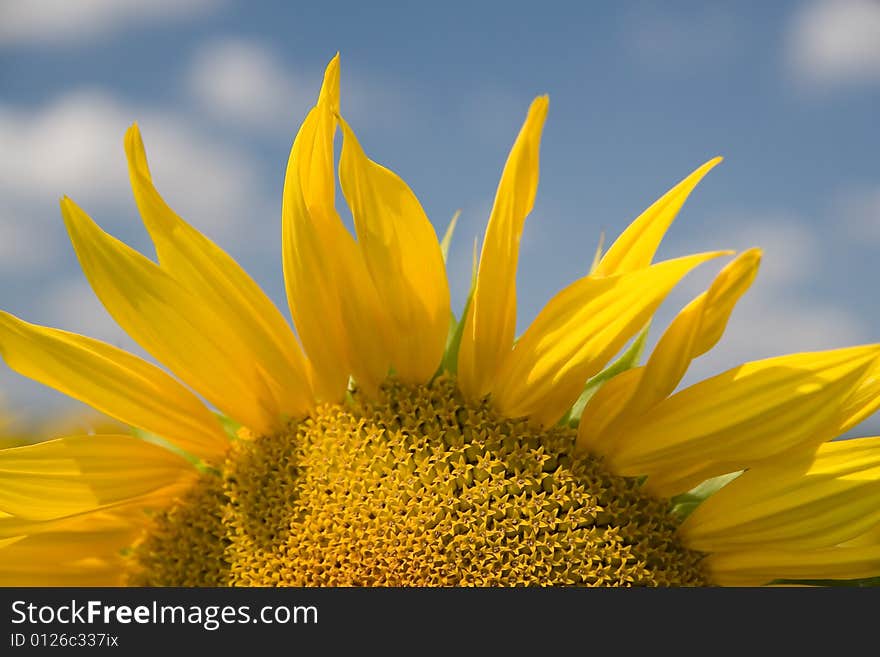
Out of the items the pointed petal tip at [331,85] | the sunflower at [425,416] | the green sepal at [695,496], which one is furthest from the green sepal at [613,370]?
the pointed petal tip at [331,85]

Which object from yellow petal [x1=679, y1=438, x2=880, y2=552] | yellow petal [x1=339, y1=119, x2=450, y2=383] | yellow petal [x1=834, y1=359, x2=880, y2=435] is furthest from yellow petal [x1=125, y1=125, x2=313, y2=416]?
yellow petal [x1=834, y1=359, x2=880, y2=435]

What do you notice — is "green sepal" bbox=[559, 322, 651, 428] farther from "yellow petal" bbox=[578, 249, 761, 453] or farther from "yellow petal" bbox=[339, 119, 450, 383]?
"yellow petal" bbox=[339, 119, 450, 383]

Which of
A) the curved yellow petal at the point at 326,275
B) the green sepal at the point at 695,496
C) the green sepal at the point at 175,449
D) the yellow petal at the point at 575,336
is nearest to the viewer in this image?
the yellow petal at the point at 575,336

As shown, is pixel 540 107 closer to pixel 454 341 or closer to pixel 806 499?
pixel 454 341

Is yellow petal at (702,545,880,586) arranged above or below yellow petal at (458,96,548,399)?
below

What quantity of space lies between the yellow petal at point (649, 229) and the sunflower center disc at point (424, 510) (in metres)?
0.36

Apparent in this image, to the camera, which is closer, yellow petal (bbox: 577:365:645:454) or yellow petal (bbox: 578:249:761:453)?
yellow petal (bbox: 578:249:761:453)

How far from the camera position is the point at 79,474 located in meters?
1.96

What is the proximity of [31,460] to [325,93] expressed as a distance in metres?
0.96

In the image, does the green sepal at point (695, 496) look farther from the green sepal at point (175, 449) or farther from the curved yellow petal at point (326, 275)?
the green sepal at point (175, 449)

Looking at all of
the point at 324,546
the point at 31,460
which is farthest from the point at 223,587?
the point at 31,460

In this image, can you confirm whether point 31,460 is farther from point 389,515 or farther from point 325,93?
point 325,93

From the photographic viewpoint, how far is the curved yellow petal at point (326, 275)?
5.82ft

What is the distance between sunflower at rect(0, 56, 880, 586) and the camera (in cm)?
171
